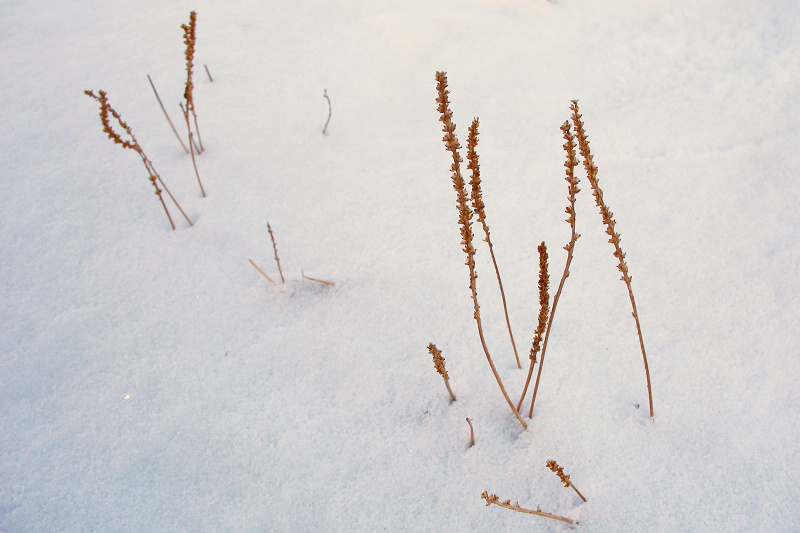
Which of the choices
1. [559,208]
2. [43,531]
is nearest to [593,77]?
[559,208]

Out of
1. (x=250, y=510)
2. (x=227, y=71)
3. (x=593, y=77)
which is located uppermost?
(x=227, y=71)

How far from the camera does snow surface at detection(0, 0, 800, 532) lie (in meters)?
1.08

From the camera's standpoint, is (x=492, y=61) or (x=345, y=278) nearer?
(x=345, y=278)

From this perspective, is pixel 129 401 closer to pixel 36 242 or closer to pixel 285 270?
pixel 285 270

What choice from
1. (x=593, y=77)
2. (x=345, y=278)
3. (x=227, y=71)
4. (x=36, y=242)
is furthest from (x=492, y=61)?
(x=36, y=242)

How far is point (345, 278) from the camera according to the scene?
4.99 feet

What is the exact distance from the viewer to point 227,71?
7.43 feet

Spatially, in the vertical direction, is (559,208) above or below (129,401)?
above

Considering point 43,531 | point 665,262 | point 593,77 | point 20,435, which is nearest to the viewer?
point 43,531

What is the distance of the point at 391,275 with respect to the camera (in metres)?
1.52

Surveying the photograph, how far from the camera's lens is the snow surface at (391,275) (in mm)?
1082

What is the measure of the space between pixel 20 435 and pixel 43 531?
0.27 metres

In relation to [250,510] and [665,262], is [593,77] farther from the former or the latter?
[250,510]

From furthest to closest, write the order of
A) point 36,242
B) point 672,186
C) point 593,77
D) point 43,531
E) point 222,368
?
point 593,77, point 672,186, point 36,242, point 222,368, point 43,531
